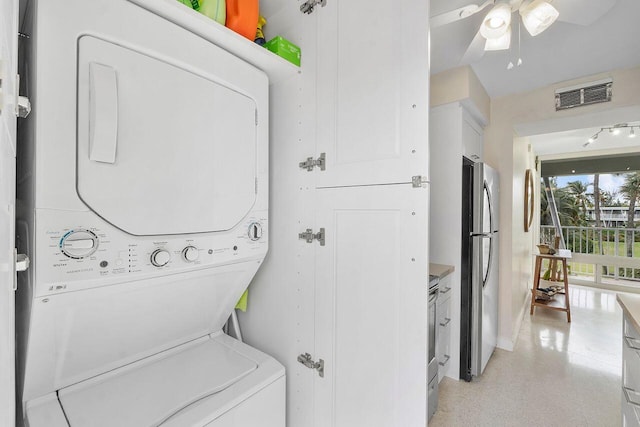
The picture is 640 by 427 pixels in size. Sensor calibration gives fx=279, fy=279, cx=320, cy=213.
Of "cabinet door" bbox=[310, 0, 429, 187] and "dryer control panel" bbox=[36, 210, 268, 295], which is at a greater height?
"cabinet door" bbox=[310, 0, 429, 187]

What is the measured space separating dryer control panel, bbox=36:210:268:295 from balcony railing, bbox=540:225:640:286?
22.3ft

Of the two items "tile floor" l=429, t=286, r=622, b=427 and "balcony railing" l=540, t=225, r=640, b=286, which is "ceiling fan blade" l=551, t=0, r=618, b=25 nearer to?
"tile floor" l=429, t=286, r=622, b=427

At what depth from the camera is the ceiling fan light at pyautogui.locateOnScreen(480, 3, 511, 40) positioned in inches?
55.9

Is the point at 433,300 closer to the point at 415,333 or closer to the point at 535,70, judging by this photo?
the point at 415,333

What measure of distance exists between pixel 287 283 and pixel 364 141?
80 centimetres

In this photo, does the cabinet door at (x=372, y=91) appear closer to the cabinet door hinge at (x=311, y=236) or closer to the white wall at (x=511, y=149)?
the cabinet door hinge at (x=311, y=236)

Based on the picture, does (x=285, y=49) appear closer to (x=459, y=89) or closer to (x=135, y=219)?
(x=135, y=219)

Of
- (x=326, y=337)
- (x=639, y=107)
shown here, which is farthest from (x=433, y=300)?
(x=639, y=107)

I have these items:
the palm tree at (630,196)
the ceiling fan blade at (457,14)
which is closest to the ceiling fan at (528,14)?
the ceiling fan blade at (457,14)

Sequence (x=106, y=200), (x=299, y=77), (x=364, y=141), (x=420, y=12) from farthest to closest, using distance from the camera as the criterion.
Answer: (x=299, y=77) < (x=364, y=141) < (x=420, y=12) < (x=106, y=200)

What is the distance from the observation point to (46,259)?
0.74 metres

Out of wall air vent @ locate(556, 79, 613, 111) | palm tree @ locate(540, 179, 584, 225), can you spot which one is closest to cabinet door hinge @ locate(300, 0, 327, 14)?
wall air vent @ locate(556, 79, 613, 111)

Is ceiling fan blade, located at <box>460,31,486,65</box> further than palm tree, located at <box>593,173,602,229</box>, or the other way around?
palm tree, located at <box>593,173,602,229</box>

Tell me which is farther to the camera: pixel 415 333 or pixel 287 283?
pixel 287 283
